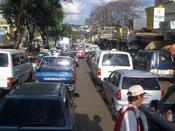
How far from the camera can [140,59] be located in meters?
29.8

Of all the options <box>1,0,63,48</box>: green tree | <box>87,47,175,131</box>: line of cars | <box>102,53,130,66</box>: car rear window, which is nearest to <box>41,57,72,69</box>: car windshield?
<box>87,47,175,131</box>: line of cars

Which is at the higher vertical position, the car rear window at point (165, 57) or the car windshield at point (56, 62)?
the car windshield at point (56, 62)

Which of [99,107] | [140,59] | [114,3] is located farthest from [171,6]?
[114,3]

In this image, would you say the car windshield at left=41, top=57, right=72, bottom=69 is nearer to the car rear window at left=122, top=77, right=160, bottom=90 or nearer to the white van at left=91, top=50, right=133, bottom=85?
the white van at left=91, top=50, right=133, bottom=85

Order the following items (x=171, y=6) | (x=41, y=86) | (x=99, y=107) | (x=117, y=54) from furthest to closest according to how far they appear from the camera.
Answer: (x=171, y=6) < (x=117, y=54) < (x=99, y=107) < (x=41, y=86)

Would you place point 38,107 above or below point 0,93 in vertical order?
above

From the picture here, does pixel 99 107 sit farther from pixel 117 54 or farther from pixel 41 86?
pixel 41 86

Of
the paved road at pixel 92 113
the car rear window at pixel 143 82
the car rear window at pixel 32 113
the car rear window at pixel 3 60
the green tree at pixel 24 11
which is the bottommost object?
the paved road at pixel 92 113

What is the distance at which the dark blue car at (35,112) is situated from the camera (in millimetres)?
7949

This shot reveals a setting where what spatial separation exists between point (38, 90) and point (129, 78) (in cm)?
639

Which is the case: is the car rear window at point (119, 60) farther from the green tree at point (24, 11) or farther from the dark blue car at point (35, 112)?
the green tree at point (24, 11)

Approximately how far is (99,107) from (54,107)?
980 cm

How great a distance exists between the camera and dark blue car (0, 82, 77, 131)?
7949mm

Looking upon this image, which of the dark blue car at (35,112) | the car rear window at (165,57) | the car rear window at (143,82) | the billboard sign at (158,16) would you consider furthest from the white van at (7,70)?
the billboard sign at (158,16)
